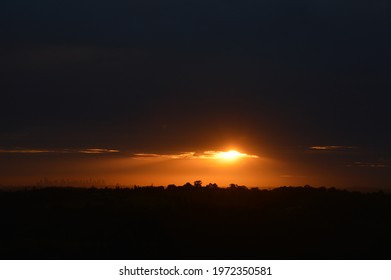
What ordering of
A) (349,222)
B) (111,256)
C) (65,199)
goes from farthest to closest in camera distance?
(65,199), (349,222), (111,256)

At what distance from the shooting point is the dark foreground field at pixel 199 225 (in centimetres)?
2381

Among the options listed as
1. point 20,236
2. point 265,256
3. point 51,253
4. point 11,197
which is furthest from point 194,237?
point 11,197

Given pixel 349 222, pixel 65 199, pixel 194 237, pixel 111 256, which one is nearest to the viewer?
pixel 111 256

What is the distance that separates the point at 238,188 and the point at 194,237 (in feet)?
29.7

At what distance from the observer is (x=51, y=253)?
2356cm

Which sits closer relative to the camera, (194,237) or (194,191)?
(194,237)

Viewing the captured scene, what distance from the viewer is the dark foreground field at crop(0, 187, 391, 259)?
78.1ft

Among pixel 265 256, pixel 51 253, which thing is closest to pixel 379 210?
pixel 265 256

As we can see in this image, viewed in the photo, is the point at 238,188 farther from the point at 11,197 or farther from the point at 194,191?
the point at 11,197

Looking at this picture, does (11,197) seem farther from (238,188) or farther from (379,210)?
(379,210)

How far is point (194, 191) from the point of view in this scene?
110ft

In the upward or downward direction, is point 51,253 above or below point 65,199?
below

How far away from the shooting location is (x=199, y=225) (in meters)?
26.4

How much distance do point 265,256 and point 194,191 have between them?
10.5 meters
